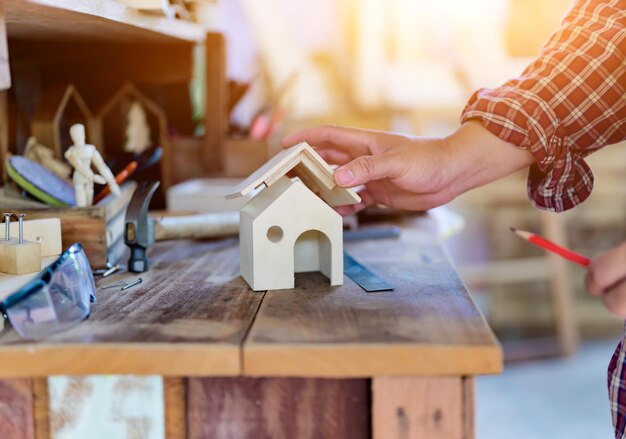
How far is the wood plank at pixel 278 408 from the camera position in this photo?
668 mm

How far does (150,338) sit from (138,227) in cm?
31

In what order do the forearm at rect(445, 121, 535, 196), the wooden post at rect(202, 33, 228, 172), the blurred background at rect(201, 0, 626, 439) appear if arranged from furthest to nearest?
the blurred background at rect(201, 0, 626, 439) < the wooden post at rect(202, 33, 228, 172) < the forearm at rect(445, 121, 535, 196)

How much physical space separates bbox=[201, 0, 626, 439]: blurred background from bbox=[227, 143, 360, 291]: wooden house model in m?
1.52

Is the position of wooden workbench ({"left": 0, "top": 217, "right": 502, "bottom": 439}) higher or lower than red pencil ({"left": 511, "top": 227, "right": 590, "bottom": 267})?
lower

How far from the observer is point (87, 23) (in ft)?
3.28

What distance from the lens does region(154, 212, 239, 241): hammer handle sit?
1.12 m

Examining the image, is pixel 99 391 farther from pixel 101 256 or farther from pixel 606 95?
pixel 606 95

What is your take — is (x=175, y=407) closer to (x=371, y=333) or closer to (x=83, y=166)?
(x=371, y=333)

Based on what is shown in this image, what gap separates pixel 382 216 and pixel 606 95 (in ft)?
1.82

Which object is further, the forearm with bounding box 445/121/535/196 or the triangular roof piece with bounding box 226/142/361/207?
the forearm with bounding box 445/121/535/196

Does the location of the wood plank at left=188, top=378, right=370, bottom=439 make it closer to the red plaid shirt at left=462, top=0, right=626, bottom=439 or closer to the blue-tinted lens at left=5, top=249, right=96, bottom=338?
the blue-tinted lens at left=5, top=249, right=96, bottom=338

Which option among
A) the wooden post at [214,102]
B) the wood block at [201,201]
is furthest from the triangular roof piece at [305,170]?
the wooden post at [214,102]

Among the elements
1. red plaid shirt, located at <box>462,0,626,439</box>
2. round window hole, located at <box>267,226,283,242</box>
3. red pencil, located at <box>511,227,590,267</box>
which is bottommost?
red pencil, located at <box>511,227,590,267</box>

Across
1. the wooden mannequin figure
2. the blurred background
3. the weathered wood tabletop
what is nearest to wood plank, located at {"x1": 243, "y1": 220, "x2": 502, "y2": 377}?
the weathered wood tabletop
